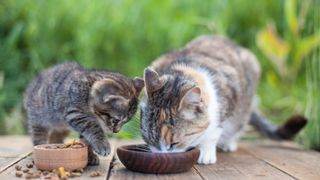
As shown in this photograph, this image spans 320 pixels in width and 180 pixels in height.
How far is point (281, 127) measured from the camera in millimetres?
5004

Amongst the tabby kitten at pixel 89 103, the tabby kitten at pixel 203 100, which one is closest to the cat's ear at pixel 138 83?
the tabby kitten at pixel 89 103

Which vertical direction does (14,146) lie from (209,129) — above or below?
below

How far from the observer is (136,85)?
369 cm

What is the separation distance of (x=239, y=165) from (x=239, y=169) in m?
0.17

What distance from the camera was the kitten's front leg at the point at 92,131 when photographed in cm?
360

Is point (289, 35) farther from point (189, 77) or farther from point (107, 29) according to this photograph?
point (189, 77)

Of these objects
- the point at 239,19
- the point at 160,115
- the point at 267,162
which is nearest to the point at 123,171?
the point at 160,115

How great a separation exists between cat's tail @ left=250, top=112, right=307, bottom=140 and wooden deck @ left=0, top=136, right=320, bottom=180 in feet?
0.44

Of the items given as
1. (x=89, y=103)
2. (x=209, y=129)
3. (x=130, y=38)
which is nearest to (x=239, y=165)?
(x=209, y=129)

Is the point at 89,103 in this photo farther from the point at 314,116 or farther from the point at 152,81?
the point at 314,116

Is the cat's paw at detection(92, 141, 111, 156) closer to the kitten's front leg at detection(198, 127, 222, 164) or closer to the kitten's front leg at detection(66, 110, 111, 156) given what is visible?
the kitten's front leg at detection(66, 110, 111, 156)

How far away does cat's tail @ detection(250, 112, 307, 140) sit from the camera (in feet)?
15.6

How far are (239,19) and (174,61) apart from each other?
3541mm

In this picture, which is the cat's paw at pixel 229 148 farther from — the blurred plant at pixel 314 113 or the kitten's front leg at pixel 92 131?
the kitten's front leg at pixel 92 131
